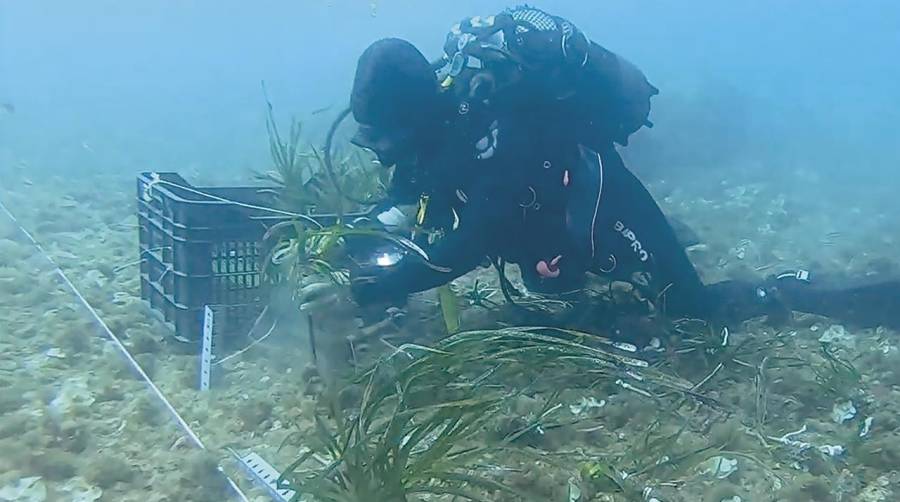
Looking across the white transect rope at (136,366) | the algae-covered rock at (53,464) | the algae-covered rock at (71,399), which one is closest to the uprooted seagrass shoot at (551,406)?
the white transect rope at (136,366)

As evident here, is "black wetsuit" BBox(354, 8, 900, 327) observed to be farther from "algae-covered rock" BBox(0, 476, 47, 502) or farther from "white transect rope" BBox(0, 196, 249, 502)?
"algae-covered rock" BBox(0, 476, 47, 502)

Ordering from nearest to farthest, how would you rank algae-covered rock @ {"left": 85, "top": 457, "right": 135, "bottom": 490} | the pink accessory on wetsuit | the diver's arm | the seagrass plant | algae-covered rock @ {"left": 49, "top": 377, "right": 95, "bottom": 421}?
the seagrass plant, algae-covered rock @ {"left": 85, "top": 457, "right": 135, "bottom": 490}, algae-covered rock @ {"left": 49, "top": 377, "right": 95, "bottom": 421}, the diver's arm, the pink accessory on wetsuit

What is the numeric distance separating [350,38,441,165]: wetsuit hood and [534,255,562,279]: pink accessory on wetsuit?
687mm

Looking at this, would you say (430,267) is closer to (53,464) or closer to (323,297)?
(323,297)

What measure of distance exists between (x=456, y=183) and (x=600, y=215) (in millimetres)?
591

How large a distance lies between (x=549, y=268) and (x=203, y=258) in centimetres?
140

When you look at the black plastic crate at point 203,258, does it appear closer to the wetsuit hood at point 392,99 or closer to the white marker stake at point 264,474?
the wetsuit hood at point 392,99

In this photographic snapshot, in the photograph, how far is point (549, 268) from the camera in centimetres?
283

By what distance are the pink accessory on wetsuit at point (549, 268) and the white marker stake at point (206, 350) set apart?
4.31 feet

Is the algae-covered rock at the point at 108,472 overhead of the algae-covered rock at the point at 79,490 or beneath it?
overhead

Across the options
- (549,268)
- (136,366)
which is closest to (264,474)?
(136,366)

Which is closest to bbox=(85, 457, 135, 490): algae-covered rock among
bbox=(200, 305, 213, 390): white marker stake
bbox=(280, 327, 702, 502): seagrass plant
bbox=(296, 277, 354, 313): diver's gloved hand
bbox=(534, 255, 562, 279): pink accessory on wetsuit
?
bbox=(280, 327, 702, 502): seagrass plant

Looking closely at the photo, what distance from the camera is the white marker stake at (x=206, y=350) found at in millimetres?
2601

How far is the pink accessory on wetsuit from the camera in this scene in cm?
282
